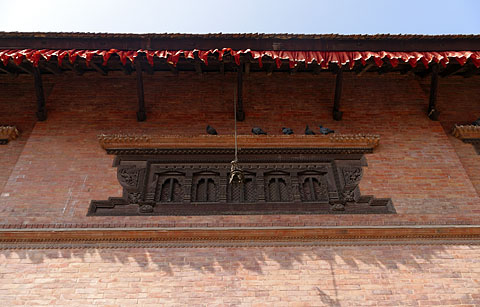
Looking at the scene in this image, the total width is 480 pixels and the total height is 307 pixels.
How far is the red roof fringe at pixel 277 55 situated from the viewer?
5375mm

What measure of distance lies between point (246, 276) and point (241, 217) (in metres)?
0.81

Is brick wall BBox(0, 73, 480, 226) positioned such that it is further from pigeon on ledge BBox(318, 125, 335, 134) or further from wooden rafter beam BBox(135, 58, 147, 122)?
pigeon on ledge BBox(318, 125, 335, 134)

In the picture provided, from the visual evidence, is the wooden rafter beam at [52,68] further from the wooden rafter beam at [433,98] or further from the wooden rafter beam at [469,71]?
the wooden rafter beam at [469,71]

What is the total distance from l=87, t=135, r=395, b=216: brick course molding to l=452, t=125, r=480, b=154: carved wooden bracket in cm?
148

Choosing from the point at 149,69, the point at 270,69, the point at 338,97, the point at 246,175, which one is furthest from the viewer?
the point at 149,69

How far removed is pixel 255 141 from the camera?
19.0 feet

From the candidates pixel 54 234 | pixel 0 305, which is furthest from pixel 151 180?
pixel 0 305

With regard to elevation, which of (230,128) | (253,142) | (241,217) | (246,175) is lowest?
(241,217)

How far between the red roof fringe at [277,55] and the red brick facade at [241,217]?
3.34 feet

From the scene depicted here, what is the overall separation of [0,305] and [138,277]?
138 centimetres

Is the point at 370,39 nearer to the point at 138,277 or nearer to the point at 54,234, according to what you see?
the point at 138,277

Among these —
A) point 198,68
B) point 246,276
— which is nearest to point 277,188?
point 246,276

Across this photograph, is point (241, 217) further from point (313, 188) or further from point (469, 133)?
point (469, 133)

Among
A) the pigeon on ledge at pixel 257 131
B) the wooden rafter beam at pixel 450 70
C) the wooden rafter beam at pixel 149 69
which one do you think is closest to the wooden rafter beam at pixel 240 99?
the pigeon on ledge at pixel 257 131
